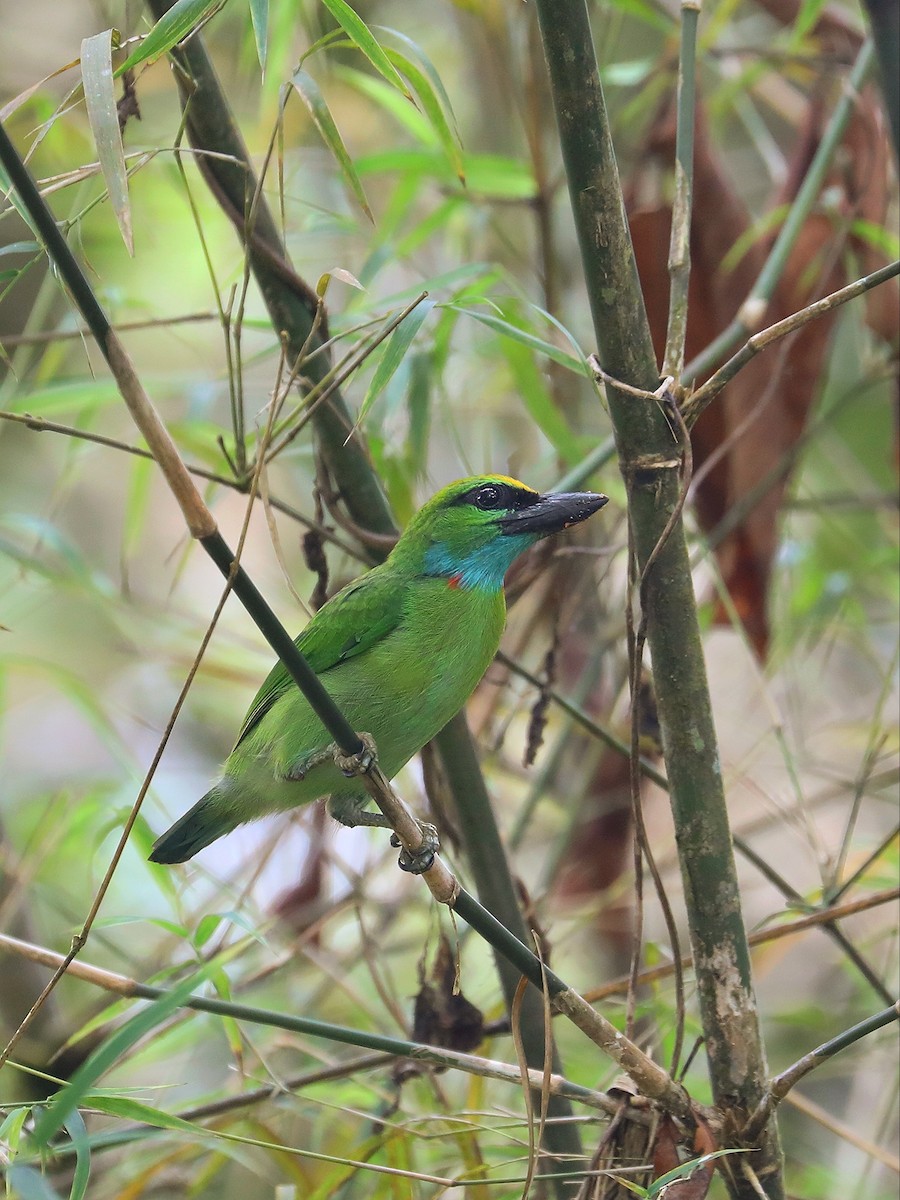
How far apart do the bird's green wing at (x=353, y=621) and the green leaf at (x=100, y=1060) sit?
104 cm

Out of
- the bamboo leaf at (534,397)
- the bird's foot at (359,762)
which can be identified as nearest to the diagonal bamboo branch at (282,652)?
the bird's foot at (359,762)

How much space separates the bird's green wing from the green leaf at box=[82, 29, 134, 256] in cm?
102

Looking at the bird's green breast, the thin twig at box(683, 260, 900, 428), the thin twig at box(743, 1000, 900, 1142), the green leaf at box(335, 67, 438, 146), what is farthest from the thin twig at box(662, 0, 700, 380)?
the green leaf at box(335, 67, 438, 146)

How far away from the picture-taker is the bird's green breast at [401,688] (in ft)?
7.36

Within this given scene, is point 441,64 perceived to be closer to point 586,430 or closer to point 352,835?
point 586,430

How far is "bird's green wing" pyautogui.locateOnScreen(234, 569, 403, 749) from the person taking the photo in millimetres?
2432

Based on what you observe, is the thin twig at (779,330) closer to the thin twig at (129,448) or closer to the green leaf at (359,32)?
the green leaf at (359,32)

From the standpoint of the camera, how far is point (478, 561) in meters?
2.47

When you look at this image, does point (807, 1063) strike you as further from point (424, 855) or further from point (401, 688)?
point (401, 688)

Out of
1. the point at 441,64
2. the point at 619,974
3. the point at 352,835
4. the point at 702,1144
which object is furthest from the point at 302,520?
the point at 441,64

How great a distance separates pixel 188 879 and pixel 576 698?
1116mm

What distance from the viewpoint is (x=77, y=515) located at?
6.20 m

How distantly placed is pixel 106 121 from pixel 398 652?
114 cm

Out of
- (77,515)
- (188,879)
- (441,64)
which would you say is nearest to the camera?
(188,879)
